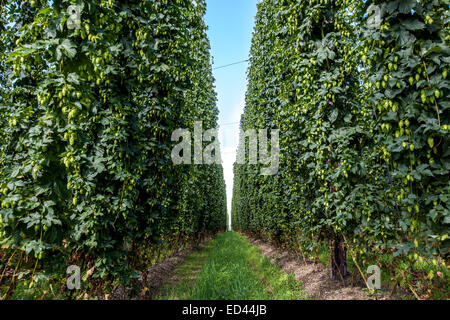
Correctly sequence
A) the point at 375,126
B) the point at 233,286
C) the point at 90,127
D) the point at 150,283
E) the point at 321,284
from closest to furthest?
1. the point at 375,126
2. the point at 90,127
3. the point at 321,284
4. the point at 233,286
5. the point at 150,283

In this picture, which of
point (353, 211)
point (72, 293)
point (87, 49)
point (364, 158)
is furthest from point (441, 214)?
point (72, 293)

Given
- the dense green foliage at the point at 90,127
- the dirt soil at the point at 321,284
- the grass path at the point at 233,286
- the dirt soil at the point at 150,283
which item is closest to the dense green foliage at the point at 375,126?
the dirt soil at the point at 321,284

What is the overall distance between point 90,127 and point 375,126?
4.14 m

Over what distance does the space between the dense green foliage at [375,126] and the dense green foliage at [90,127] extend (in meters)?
2.83

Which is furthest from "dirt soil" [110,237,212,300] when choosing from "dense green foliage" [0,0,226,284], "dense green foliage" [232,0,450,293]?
"dense green foliage" [232,0,450,293]

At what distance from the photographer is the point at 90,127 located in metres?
3.61

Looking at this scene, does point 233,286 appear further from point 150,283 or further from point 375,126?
point 375,126

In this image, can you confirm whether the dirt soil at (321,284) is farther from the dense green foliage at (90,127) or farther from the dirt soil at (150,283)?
the dense green foliage at (90,127)

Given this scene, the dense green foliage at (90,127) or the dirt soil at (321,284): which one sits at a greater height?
the dense green foliage at (90,127)

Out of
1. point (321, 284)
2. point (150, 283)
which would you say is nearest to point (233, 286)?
point (321, 284)

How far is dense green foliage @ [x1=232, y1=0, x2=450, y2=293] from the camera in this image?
253 cm

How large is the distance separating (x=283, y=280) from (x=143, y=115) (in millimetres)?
4962

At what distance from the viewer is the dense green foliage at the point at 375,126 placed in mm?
2527

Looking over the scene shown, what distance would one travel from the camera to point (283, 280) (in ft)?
18.9
